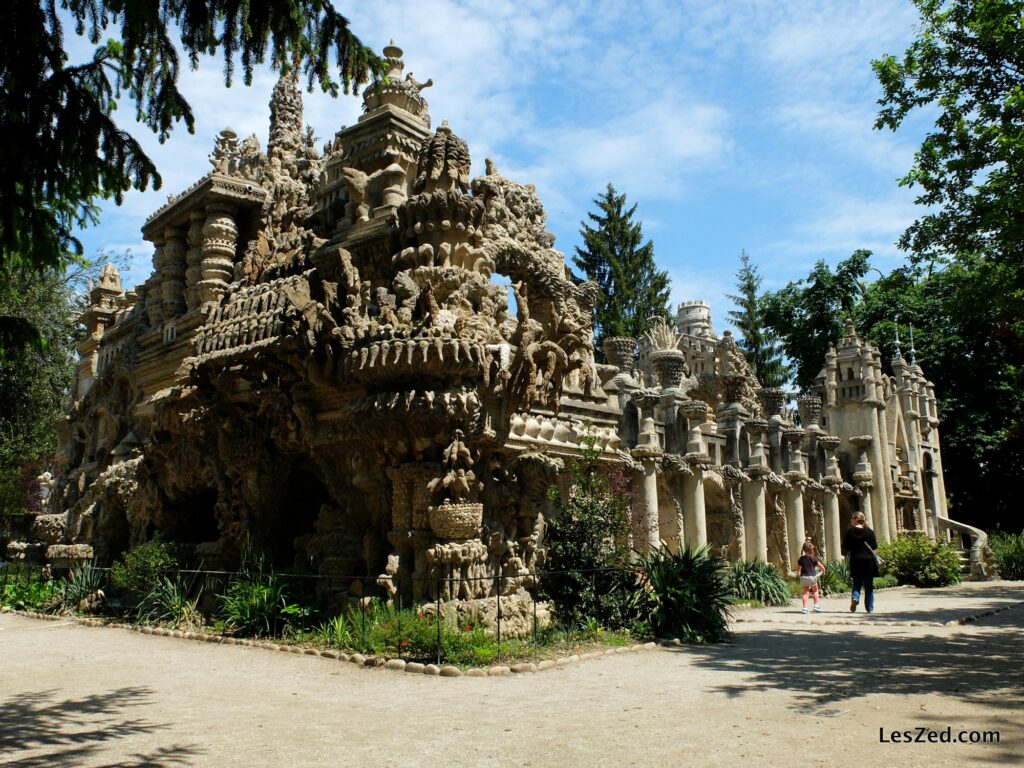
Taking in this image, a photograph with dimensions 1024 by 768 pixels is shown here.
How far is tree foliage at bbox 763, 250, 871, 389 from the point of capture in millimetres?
41438

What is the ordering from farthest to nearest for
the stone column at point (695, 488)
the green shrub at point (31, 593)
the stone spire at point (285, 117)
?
1. the stone spire at point (285, 117)
2. the stone column at point (695, 488)
3. the green shrub at point (31, 593)

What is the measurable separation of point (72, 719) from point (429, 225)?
24.2 feet

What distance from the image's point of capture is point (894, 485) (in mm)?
28703

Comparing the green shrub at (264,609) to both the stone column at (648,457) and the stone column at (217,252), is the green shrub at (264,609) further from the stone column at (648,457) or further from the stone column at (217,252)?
the stone column at (648,457)

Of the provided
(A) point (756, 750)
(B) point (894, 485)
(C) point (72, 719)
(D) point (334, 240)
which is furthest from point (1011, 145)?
(B) point (894, 485)

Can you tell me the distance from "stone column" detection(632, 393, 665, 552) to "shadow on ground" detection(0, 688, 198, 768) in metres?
10.3

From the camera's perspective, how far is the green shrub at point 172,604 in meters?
13.1

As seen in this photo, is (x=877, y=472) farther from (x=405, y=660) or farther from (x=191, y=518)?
(x=405, y=660)

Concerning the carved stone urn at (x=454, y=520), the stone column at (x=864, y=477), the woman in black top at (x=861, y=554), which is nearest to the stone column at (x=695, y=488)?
the woman in black top at (x=861, y=554)

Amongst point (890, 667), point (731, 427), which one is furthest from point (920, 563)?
point (890, 667)

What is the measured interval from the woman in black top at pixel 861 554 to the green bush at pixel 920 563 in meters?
10.2

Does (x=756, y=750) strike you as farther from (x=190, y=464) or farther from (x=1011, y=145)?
(x=190, y=464)

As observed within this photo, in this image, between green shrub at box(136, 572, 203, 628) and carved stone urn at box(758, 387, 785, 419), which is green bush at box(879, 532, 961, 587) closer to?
carved stone urn at box(758, 387, 785, 419)

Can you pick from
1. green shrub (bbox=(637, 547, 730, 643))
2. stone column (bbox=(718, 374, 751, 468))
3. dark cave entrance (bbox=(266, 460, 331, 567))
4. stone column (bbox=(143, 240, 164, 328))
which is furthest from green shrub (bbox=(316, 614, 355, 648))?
stone column (bbox=(718, 374, 751, 468))
